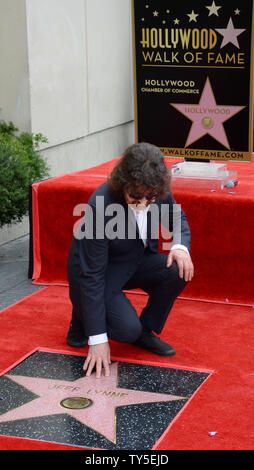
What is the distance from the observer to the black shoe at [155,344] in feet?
10.8

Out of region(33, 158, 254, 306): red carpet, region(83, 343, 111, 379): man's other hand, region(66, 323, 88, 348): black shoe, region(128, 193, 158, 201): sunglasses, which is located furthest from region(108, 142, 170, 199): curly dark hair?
region(33, 158, 254, 306): red carpet

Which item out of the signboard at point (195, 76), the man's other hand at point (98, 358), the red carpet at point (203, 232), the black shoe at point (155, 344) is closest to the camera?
the man's other hand at point (98, 358)

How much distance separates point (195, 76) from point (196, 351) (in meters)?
1.71

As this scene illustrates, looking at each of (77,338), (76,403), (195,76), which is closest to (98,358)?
(76,403)

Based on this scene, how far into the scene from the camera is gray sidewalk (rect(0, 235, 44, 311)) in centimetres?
415

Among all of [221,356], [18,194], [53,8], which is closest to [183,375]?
[221,356]

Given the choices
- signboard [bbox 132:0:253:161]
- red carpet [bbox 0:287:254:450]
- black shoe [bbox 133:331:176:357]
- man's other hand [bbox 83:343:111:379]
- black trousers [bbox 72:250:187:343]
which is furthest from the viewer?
signboard [bbox 132:0:253:161]

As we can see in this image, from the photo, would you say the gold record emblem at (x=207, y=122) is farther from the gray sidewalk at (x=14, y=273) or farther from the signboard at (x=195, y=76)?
the gray sidewalk at (x=14, y=273)

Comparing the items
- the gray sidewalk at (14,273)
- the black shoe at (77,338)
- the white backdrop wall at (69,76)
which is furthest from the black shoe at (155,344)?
the white backdrop wall at (69,76)

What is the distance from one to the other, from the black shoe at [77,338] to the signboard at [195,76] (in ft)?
4.92

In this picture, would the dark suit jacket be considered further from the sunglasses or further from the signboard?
the signboard

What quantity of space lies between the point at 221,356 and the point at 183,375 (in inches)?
10.5

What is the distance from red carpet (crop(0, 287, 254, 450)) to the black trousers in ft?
0.62

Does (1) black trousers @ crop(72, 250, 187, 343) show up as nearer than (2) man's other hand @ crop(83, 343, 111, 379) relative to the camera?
No
